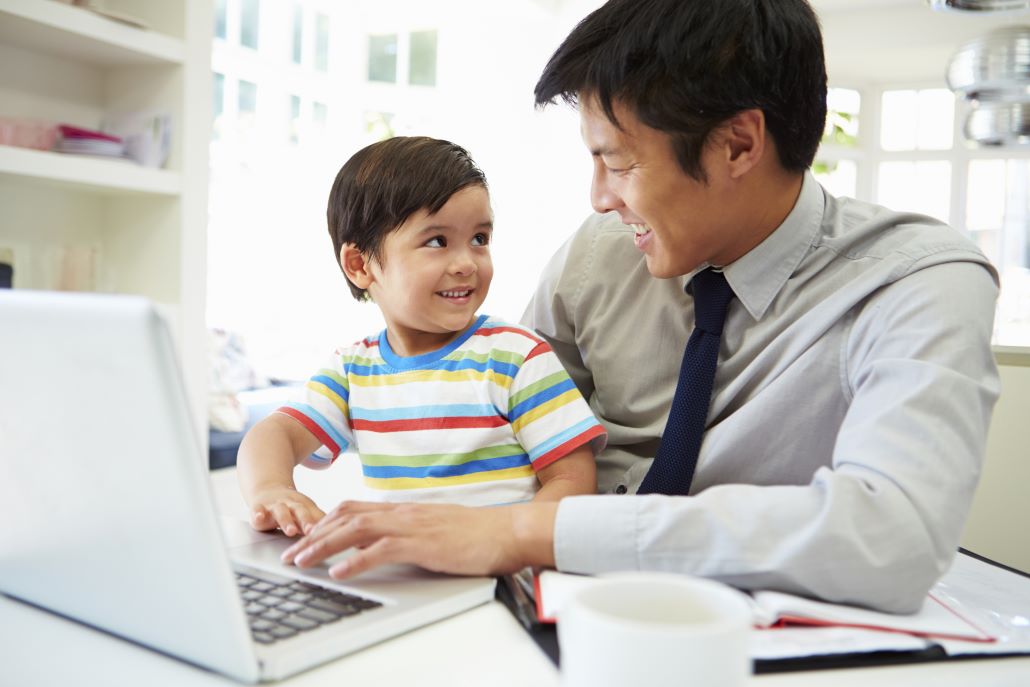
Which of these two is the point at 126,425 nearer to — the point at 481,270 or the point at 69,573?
the point at 69,573

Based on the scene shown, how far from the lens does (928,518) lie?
80 centimetres

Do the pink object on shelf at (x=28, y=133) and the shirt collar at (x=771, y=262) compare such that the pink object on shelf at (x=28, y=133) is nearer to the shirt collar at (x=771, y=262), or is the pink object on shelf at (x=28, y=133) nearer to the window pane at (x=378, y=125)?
the shirt collar at (x=771, y=262)

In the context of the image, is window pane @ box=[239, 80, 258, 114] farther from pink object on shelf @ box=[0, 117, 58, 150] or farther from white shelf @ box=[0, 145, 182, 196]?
pink object on shelf @ box=[0, 117, 58, 150]

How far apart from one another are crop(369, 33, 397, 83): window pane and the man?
509cm

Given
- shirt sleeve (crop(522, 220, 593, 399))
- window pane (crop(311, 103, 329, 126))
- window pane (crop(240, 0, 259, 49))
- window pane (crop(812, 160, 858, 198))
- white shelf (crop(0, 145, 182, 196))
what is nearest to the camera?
shirt sleeve (crop(522, 220, 593, 399))

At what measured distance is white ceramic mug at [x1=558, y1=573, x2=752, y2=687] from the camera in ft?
1.35

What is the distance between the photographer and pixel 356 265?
142 centimetres

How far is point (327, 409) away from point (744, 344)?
587 millimetres

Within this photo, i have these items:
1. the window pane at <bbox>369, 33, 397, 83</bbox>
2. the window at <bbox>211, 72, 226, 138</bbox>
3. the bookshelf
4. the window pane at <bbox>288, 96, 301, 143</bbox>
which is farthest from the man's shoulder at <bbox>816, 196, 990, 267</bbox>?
the window pane at <bbox>369, 33, 397, 83</bbox>

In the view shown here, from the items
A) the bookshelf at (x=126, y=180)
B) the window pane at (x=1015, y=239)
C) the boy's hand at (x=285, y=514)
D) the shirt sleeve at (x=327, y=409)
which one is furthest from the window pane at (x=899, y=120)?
the boy's hand at (x=285, y=514)

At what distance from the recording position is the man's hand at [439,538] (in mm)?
793

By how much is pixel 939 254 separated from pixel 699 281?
1.10 feet

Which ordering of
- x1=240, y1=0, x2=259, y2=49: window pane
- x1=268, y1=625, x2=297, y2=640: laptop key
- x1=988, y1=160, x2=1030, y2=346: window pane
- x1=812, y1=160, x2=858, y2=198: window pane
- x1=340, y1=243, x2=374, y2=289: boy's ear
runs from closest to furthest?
x1=268, y1=625, x2=297, y2=640: laptop key < x1=340, y1=243, x2=374, y2=289: boy's ear < x1=240, y1=0, x2=259, y2=49: window pane < x1=988, y1=160, x2=1030, y2=346: window pane < x1=812, y1=160, x2=858, y2=198: window pane

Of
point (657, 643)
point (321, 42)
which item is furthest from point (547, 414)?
point (321, 42)
